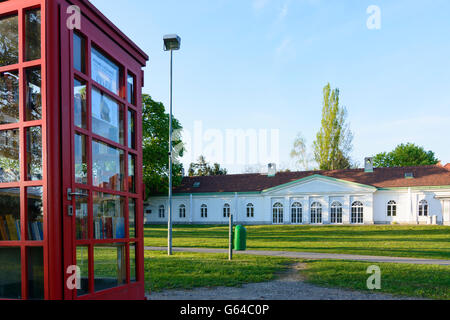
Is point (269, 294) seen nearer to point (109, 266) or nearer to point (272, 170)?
point (109, 266)

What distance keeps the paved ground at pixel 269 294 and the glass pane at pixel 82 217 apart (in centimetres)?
302

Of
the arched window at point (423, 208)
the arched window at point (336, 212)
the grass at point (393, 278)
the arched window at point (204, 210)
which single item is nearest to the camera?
the grass at point (393, 278)

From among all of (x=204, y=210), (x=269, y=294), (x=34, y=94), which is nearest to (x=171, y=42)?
(x=269, y=294)

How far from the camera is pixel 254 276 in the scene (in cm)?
874

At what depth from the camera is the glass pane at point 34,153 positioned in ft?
11.6

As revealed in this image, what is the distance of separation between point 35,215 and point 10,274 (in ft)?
2.30

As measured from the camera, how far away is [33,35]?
3.62m

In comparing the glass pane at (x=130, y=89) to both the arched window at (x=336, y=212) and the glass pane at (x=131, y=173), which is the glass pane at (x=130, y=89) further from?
the arched window at (x=336, y=212)

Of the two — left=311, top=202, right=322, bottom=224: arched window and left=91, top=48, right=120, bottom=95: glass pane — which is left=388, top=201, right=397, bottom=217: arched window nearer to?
left=311, top=202, right=322, bottom=224: arched window

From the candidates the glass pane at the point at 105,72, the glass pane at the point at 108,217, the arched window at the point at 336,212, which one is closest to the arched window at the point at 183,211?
the arched window at the point at 336,212

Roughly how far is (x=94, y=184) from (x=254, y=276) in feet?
18.7

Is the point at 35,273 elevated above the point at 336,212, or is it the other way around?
the point at 35,273
